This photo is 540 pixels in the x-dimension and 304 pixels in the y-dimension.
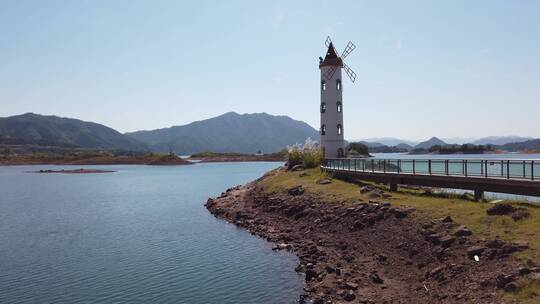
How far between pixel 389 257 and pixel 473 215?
15.5 feet

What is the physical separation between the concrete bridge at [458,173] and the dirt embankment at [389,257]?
541 cm

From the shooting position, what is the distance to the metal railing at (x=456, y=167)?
2598 centimetres

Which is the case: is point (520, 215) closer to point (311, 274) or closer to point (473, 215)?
point (473, 215)

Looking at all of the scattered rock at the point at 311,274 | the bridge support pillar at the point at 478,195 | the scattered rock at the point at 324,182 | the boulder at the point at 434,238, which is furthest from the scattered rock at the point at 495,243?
the scattered rock at the point at 324,182

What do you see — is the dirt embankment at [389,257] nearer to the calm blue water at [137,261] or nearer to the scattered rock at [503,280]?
the scattered rock at [503,280]

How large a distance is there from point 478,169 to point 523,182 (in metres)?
3.96

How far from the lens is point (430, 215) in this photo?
24.8 metres

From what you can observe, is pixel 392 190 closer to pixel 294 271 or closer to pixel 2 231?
pixel 294 271

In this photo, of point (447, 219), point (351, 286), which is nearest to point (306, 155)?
point (447, 219)

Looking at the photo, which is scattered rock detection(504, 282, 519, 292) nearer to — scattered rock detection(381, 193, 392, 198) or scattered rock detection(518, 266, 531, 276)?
A: scattered rock detection(518, 266, 531, 276)

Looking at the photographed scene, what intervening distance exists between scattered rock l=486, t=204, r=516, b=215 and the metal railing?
4219 millimetres

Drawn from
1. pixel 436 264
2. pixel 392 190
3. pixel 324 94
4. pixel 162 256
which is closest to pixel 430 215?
pixel 436 264

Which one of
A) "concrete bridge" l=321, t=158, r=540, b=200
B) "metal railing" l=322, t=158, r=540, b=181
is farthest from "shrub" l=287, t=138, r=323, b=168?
"concrete bridge" l=321, t=158, r=540, b=200

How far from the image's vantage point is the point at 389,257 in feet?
77.0
